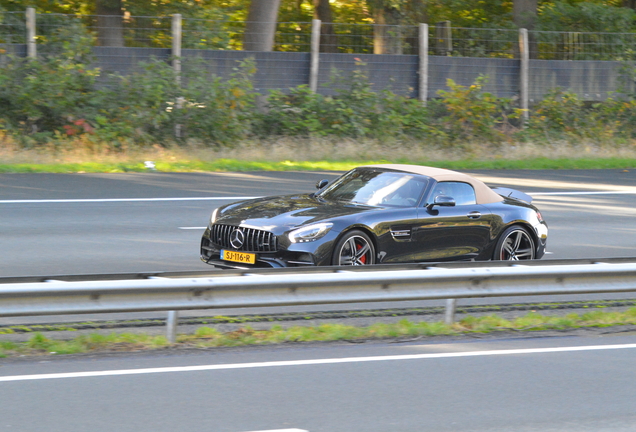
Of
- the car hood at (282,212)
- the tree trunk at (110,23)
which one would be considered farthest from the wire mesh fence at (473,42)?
the car hood at (282,212)

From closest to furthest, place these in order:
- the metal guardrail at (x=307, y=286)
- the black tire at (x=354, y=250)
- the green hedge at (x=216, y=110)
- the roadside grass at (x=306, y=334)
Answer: the metal guardrail at (x=307, y=286)
the roadside grass at (x=306, y=334)
the black tire at (x=354, y=250)
the green hedge at (x=216, y=110)

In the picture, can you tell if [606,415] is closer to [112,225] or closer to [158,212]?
[112,225]

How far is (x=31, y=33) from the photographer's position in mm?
23016

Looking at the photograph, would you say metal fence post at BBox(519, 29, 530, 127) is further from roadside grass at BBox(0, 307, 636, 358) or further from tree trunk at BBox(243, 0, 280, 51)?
roadside grass at BBox(0, 307, 636, 358)

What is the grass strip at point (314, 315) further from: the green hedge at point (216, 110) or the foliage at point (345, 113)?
the foliage at point (345, 113)

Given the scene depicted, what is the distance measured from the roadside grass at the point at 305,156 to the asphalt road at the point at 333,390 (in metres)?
12.7

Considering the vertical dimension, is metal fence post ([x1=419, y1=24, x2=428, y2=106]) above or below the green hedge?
above

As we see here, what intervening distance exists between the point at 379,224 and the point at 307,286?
2399mm

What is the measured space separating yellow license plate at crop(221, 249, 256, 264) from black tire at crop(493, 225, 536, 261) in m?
3.25

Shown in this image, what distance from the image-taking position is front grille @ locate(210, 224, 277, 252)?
9.33 m

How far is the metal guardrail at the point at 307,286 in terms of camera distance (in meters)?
6.78

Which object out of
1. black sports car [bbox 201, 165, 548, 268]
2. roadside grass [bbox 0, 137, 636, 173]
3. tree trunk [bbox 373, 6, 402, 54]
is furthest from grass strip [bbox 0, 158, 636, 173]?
black sports car [bbox 201, 165, 548, 268]

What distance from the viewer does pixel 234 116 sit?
23.9 m

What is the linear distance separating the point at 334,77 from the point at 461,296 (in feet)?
60.1
